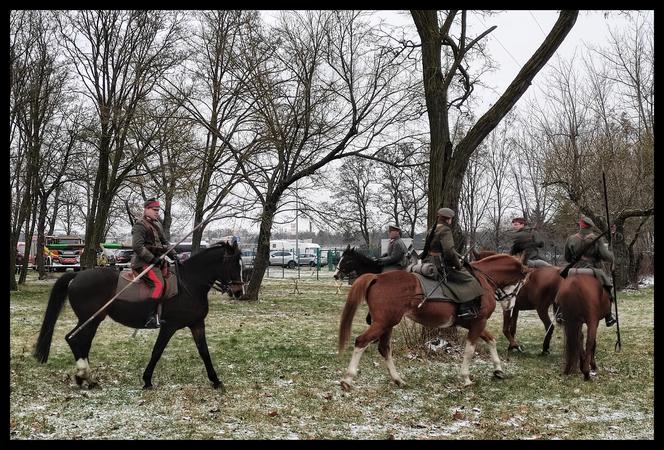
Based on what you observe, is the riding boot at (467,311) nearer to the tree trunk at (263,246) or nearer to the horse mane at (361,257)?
the horse mane at (361,257)

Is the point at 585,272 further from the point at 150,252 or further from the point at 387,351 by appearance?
the point at 150,252

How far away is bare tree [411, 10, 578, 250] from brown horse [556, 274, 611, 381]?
2.68 metres

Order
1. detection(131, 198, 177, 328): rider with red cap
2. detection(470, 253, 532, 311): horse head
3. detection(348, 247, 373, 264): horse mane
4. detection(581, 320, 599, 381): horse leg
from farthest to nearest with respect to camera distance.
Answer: detection(348, 247, 373, 264): horse mane, detection(470, 253, 532, 311): horse head, detection(581, 320, 599, 381): horse leg, detection(131, 198, 177, 328): rider with red cap

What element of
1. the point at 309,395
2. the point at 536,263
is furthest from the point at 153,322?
the point at 536,263

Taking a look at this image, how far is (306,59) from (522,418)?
17166 millimetres

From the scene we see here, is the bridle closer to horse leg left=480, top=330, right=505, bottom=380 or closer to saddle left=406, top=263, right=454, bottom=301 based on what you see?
saddle left=406, top=263, right=454, bottom=301

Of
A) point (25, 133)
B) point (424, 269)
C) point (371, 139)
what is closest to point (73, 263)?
point (25, 133)

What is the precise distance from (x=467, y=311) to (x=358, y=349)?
1.86 m

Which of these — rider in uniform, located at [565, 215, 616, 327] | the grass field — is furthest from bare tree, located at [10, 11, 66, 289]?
rider in uniform, located at [565, 215, 616, 327]

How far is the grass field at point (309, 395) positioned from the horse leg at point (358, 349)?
0.22 meters

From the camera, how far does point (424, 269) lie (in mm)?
9602

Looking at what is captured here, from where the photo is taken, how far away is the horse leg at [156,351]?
28.2 feet

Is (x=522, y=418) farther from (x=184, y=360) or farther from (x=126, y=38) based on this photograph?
(x=126, y=38)

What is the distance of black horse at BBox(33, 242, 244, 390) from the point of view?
8719 mm
